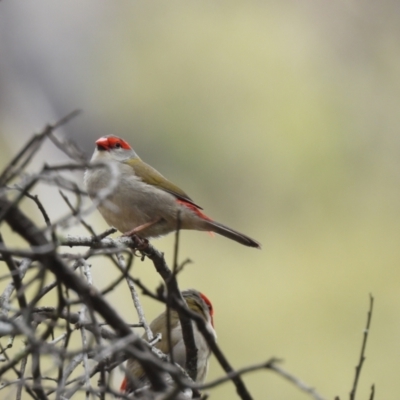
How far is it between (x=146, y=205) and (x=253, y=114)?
6583mm

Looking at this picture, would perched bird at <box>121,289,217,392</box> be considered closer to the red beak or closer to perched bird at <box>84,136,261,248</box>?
perched bird at <box>84,136,261,248</box>

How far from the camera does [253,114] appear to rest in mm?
10406

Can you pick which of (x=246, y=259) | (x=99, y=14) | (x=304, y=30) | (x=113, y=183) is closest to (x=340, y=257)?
(x=246, y=259)

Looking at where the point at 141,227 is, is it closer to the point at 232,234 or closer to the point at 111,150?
the point at 232,234

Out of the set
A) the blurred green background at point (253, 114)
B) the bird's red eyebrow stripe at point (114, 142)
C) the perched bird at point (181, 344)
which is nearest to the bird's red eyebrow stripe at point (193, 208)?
the perched bird at point (181, 344)

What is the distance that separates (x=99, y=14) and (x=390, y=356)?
6.57 metres

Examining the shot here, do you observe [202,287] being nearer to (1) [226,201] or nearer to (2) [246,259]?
(2) [246,259]

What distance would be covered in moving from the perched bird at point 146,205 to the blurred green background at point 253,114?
449 centimetres

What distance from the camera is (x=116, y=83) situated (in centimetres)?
1041

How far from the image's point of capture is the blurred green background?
9.11m

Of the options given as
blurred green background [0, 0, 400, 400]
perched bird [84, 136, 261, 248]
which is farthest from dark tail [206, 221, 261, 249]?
blurred green background [0, 0, 400, 400]

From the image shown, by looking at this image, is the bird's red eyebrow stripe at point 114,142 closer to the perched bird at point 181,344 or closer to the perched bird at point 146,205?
the perched bird at point 146,205

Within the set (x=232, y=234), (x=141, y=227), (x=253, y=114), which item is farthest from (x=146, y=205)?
(x=253, y=114)

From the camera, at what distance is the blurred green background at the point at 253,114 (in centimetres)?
911
